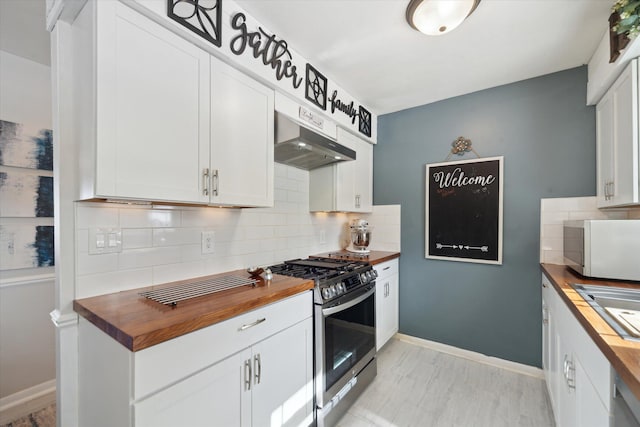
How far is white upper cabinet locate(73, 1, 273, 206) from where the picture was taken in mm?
1106

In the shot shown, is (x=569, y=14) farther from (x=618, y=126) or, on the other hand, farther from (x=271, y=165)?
(x=271, y=165)

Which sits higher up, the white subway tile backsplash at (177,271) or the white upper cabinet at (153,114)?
the white upper cabinet at (153,114)

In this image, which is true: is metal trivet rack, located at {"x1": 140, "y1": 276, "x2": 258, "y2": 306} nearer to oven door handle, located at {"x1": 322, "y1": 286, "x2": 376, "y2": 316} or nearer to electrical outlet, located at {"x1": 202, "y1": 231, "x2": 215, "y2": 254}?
electrical outlet, located at {"x1": 202, "y1": 231, "x2": 215, "y2": 254}

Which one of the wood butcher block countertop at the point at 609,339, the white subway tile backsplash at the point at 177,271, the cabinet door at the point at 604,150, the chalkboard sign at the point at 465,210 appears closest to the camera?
the wood butcher block countertop at the point at 609,339

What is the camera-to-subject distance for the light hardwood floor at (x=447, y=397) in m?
1.81

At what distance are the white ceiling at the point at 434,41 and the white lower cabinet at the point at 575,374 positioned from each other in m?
1.69

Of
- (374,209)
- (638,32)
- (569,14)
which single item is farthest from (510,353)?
(569,14)

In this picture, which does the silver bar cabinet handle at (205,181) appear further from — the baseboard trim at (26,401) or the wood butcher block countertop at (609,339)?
the baseboard trim at (26,401)

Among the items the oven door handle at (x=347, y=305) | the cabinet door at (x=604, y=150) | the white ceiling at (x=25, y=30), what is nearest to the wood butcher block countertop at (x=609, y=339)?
the cabinet door at (x=604, y=150)

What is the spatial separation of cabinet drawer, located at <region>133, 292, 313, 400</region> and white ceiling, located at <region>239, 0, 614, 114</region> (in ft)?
5.56

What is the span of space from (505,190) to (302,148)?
1864mm

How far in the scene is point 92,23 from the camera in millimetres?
1096

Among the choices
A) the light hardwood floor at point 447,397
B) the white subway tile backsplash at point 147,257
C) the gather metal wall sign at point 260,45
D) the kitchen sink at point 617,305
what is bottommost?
the light hardwood floor at point 447,397

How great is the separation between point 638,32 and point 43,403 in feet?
14.2
